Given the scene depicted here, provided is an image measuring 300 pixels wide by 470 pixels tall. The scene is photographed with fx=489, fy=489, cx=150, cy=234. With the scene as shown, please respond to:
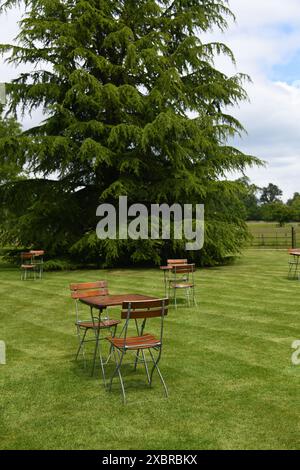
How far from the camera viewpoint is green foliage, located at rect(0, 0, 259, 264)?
1953cm

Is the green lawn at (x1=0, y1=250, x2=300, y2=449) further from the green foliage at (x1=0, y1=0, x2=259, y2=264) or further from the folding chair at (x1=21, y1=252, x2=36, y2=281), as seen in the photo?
the green foliage at (x1=0, y1=0, x2=259, y2=264)

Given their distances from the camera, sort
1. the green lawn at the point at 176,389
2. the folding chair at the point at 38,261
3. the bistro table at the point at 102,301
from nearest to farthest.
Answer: the green lawn at the point at 176,389 → the bistro table at the point at 102,301 → the folding chair at the point at 38,261

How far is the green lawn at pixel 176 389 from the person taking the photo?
4.51m

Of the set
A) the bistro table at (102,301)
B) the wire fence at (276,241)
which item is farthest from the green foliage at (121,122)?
the bistro table at (102,301)

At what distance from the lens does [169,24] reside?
21.8 metres

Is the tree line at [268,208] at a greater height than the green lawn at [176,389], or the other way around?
the tree line at [268,208]

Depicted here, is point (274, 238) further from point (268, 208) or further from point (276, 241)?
point (268, 208)
